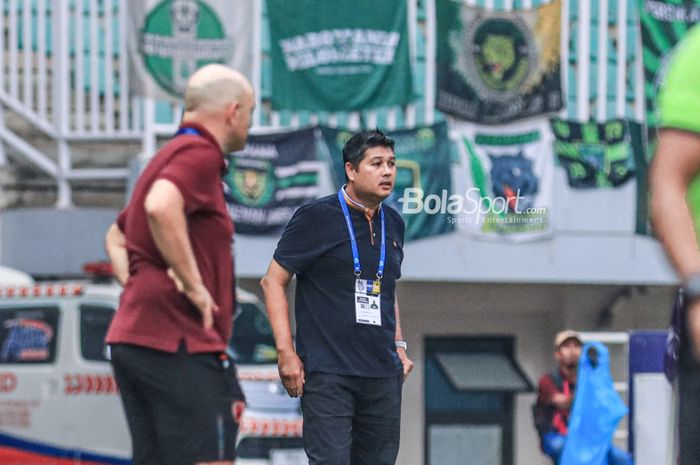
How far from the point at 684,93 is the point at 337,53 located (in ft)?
35.8

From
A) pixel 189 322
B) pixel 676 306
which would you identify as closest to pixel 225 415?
pixel 189 322

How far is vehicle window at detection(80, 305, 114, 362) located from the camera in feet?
38.3

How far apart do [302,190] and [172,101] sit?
4.87 ft

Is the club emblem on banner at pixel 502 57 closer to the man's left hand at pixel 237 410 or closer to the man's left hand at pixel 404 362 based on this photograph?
the man's left hand at pixel 404 362

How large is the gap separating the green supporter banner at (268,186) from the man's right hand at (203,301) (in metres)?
9.40

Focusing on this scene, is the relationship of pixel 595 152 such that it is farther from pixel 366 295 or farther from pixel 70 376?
pixel 366 295

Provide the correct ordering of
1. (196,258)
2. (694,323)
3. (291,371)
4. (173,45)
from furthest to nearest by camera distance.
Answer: (173,45)
(291,371)
(196,258)
(694,323)

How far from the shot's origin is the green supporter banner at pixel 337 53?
555 inches

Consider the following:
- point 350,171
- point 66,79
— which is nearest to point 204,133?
point 350,171

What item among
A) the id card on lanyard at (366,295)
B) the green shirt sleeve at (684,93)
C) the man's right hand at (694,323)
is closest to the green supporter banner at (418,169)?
the id card on lanyard at (366,295)

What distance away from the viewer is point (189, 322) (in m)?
4.45

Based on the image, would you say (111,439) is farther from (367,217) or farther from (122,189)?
(367,217)

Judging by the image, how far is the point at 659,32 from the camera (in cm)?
1437

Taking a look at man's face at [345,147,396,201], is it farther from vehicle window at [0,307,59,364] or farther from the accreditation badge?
vehicle window at [0,307,59,364]
